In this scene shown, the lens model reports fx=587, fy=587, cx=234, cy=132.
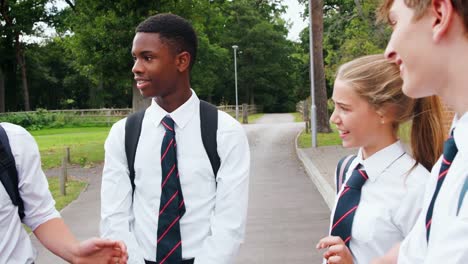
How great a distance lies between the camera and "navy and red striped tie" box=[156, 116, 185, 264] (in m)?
2.70

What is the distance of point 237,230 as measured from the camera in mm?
2744

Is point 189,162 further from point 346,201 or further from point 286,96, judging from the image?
point 286,96

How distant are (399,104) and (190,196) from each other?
1054 mm

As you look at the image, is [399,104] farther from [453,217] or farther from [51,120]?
[51,120]

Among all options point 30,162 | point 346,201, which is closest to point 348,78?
point 346,201

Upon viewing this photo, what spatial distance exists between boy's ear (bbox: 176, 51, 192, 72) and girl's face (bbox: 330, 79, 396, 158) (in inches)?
32.6

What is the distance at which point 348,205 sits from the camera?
8.22ft

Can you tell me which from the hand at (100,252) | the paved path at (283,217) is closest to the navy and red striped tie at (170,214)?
the hand at (100,252)

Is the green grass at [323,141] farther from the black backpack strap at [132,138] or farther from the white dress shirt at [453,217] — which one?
the white dress shirt at [453,217]

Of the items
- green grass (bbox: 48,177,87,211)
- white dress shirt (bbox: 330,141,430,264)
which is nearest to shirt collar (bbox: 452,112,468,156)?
white dress shirt (bbox: 330,141,430,264)

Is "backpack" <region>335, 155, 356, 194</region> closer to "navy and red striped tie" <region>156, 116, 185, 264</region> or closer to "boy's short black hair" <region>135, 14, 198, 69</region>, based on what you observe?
"navy and red striped tie" <region>156, 116, 185, 264</region>

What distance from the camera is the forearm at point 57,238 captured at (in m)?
2.29

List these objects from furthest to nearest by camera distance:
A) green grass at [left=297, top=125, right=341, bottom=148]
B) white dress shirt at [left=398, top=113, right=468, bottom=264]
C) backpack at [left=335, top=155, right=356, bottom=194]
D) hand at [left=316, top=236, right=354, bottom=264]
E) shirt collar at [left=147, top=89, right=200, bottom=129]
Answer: green grass at [left=297, top=125, right=341, bottom=148] → shirt collar at [left=147, top=89, right=200, bottom=129] → backpack at [left=335, top=155, right=356, bottom=194] → hand at [left=316, top=236, right=354, bottom=264] → white dress shirt at [left=398, top=113, right=468, bottom=264]

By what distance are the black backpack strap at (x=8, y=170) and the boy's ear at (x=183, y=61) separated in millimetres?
1057
